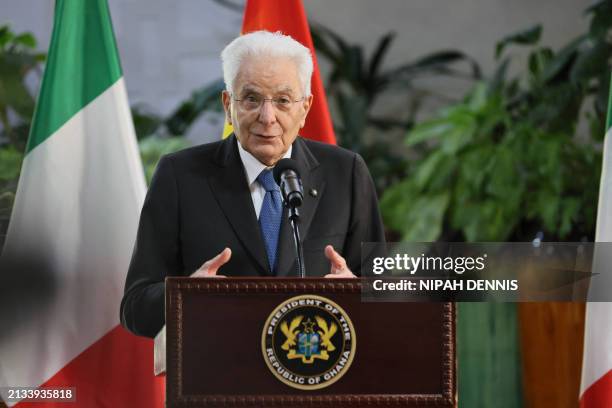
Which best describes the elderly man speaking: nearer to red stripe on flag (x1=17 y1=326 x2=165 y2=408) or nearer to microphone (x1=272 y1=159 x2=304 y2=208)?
microphone (x1=272 y1=159 x2=304 y2=208)

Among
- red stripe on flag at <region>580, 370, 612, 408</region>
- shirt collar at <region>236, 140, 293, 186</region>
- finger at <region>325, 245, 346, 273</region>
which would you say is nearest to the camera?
finger at <region>325, 245, 346, 273</region>

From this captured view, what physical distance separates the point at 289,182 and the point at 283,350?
379 millimetres

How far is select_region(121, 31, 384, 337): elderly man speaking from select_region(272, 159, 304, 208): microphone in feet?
0.80

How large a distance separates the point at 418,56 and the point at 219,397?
283 inches

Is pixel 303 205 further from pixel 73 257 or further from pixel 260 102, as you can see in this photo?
pixel 73 257

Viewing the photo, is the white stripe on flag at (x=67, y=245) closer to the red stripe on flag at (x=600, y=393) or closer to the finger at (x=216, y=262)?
the finger at (x=216, y=262)

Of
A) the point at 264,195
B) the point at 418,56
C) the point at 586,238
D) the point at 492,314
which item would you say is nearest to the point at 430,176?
the point at 586,238

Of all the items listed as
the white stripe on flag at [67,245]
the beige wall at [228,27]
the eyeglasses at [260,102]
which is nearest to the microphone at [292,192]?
the eyeglasses at [260,102]

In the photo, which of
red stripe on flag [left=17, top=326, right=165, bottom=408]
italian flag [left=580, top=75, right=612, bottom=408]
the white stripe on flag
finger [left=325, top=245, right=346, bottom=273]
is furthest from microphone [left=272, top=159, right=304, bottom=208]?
italian flag [left=580, top=75, right=612, bottom=408]

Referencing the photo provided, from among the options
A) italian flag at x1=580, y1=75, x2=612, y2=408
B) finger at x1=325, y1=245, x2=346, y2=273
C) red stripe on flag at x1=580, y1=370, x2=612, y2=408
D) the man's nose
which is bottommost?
red stripe on flag at x1=580, y1=370, x2=612, y2=408

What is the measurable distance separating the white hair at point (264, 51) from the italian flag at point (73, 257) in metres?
0.92

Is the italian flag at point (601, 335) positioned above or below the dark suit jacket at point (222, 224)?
below

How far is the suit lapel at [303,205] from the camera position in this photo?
2.14 metres

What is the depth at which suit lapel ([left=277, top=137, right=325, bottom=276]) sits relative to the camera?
214 cm
